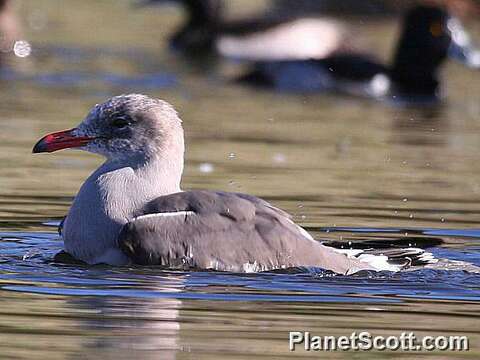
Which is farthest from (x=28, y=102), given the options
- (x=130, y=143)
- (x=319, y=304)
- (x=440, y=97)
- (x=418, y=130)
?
(x=319, y=304)

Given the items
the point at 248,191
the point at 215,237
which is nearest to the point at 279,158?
→ the point at 248,191

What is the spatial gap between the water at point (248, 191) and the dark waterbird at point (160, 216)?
112 mm

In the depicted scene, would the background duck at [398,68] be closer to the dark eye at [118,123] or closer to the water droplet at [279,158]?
the water droplet at [279,158]

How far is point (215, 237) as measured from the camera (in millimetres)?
8789

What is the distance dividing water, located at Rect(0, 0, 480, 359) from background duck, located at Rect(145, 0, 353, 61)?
1760 millimetres

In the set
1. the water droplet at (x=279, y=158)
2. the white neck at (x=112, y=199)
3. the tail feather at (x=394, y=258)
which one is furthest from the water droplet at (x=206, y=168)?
the tail feather at (x=394, y=258)

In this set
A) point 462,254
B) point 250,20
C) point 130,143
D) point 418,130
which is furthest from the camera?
point 250,20

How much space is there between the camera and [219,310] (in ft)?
26.0

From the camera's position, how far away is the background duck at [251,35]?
25203mm

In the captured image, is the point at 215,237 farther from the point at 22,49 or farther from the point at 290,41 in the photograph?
the point at 290,41

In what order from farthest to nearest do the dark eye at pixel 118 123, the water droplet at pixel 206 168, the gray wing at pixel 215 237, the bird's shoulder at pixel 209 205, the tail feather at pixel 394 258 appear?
1. the water droplet at pixel 206 168
2. the dark eye at pixel 118 123
3. the tail feather at pixel 394 258
4. the bird's shoulder at pixel 209 205
5. the gray wing at pixel 215 237

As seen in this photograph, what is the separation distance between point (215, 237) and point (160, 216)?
0.32 m

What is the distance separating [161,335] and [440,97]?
14214 mm

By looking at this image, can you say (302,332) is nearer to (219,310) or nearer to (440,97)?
(219,310)
